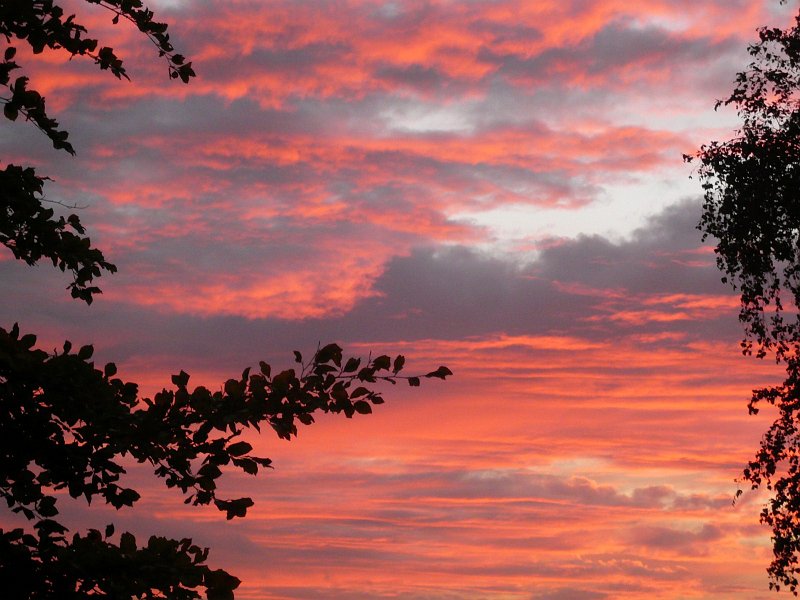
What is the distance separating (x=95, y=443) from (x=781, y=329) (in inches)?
715

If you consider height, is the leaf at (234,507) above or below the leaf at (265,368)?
below

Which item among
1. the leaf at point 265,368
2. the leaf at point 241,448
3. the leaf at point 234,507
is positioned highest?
the leaf at point 265,368

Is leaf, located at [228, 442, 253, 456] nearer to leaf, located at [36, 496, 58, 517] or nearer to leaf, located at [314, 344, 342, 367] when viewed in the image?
leaf, located at [314, 344, 342, 367]

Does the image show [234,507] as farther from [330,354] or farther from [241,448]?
[330,354]

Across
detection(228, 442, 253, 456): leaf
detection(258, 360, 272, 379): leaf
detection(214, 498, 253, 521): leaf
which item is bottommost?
detection(214, 498, 253, 521): leaf

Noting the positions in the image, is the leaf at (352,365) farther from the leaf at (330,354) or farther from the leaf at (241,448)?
the leaf at (241,448)

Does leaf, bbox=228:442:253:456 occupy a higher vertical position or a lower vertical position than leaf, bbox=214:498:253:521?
higher

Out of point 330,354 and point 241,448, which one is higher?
point 330,354

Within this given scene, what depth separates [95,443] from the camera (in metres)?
6.42

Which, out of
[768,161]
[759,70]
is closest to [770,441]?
[768,161]

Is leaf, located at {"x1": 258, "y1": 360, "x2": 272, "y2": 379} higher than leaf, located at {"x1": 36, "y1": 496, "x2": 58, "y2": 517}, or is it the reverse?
leaf, located at {"x1": 258, "y1": 360, "x2": 272, "y2": 379}

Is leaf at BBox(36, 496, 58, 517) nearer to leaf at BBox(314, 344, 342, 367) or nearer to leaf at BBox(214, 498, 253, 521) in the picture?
leaf at BBox(214, 498, 253, 521)

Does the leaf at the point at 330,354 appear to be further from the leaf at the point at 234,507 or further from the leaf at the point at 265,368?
the leaf at the point at 234,507

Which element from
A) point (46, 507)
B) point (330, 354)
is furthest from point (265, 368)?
point (46, 507)
